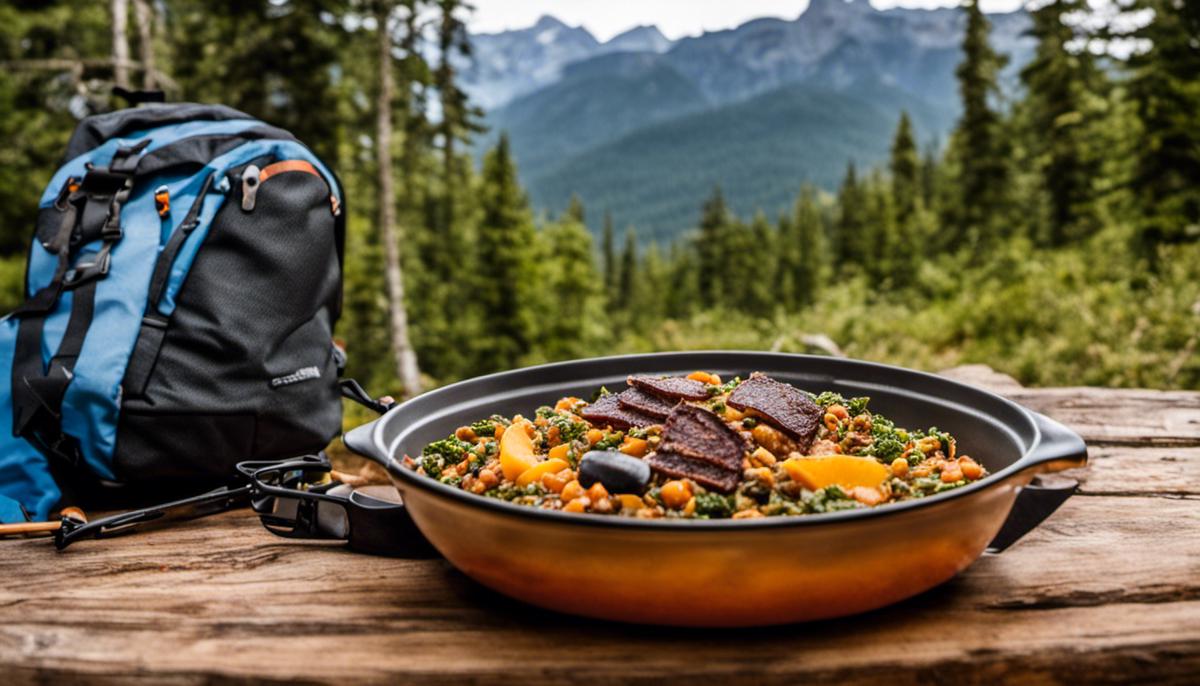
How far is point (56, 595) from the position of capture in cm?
147

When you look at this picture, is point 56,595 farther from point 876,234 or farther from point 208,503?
point 876,234

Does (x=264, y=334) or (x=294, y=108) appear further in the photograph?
(x=294, y=108)

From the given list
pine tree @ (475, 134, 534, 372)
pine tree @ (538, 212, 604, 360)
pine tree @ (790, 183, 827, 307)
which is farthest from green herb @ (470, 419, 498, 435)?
pine tree @ (790, 183, 827, 307)

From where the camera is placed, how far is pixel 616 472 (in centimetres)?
130

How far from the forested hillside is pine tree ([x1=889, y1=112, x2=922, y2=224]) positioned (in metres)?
0.14

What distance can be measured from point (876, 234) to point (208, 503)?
143 ft

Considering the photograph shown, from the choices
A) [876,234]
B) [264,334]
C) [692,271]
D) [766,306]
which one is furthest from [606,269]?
[264,334]

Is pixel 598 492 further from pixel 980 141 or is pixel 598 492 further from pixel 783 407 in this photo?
pixel 980 141

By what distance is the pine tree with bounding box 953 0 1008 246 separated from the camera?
25.0 metres

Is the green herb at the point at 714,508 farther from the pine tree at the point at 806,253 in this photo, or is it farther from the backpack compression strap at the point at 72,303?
the pine tree at the point at 806,253

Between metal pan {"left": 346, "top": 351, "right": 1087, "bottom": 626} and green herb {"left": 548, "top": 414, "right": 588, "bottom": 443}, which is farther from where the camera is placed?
green herb {"left": 548, "top": 414, "right": 588, "bottom": 443}

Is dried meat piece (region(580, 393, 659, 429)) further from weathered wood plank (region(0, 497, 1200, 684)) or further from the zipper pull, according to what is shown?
the zipper pull

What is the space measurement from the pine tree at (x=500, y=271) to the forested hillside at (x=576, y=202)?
80mm

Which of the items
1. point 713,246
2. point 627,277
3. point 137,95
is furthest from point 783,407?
point 627,277
